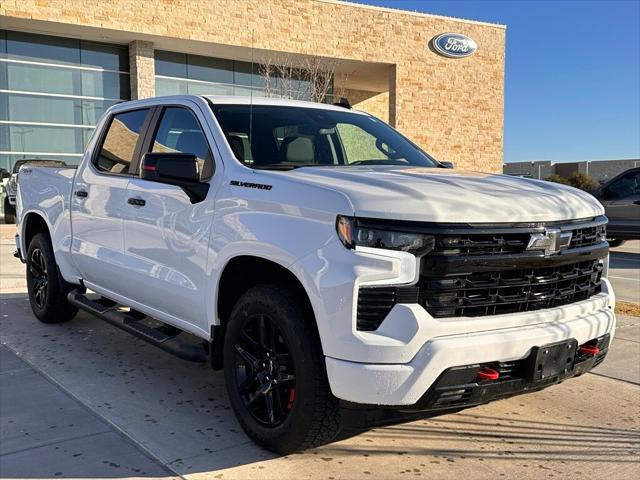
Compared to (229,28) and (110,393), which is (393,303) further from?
(229,28)

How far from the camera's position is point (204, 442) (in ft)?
12.2

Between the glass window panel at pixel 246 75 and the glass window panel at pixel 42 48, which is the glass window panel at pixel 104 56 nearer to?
the glass window panel at pixel 42 48

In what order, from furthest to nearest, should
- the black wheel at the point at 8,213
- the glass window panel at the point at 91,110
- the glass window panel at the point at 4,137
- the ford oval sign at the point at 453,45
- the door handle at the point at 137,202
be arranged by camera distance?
the ford oval sign at the point at 453,45 → the glass window panel at the point at 91,110 → the glass window panel at the point at 4,137 → the black wheel at the point at 8,213 → the door handle at the point at 137,202

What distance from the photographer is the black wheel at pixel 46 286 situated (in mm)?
6090

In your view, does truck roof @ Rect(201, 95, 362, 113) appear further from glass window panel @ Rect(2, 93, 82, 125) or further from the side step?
glass window panel @ Rect(2, 93, 82, 125)

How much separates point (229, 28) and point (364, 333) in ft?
75.1

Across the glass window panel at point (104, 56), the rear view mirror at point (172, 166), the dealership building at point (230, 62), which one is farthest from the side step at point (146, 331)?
the glass window panel at point (104, 56)

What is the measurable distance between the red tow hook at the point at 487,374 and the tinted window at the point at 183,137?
195 centimetres

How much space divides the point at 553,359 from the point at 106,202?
11.0 feet

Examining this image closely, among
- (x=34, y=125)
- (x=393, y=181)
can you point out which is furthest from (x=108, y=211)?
(x=34, y=125)

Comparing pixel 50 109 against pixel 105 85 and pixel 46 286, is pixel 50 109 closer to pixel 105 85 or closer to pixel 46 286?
pixel 105 85

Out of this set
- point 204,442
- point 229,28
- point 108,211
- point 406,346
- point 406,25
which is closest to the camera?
point 406,346

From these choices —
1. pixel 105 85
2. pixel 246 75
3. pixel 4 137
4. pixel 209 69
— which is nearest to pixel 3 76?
pixel 4 137

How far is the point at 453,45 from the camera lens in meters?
29.1
